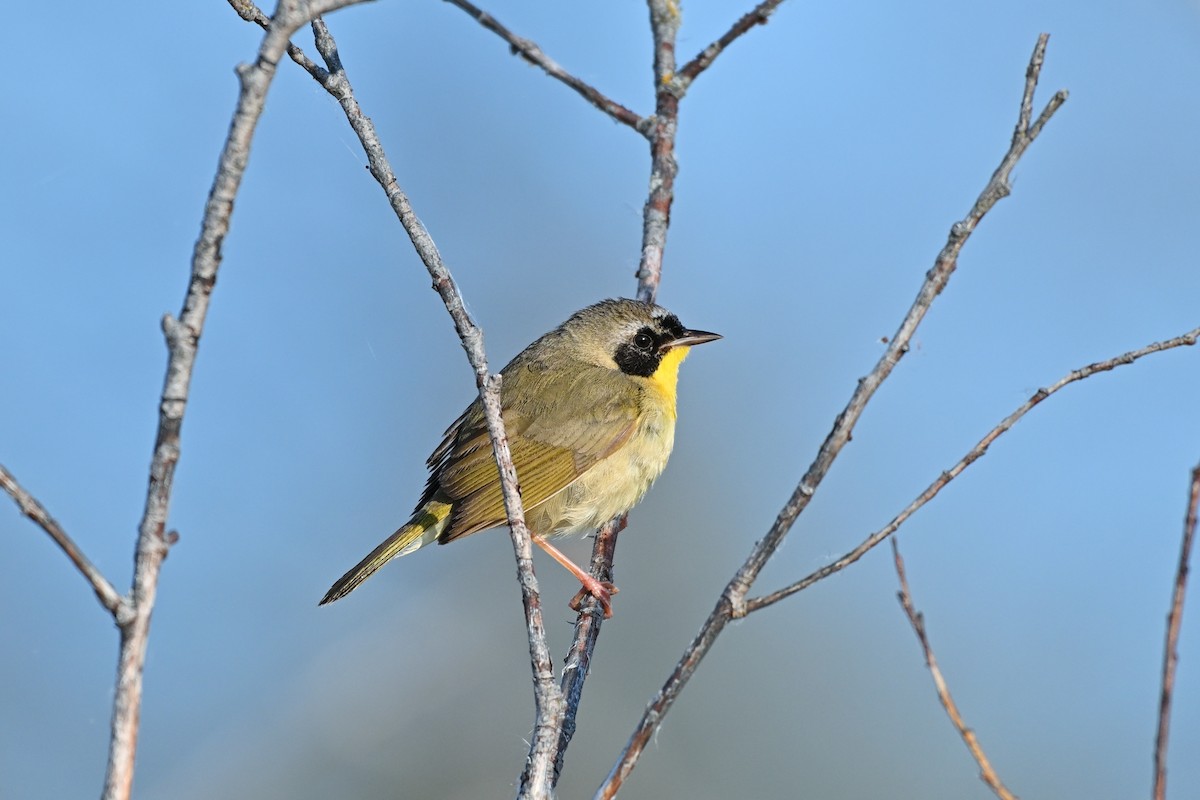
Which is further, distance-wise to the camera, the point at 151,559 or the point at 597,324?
the point at 597,324

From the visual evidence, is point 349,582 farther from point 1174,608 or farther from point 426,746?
point 1174,608

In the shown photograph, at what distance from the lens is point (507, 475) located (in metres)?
2.46

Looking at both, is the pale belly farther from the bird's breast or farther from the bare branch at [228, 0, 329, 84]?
the bare branch at [228, 0, 329, 84]

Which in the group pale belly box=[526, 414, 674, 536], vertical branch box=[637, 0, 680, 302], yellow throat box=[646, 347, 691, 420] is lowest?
pale belly box=[526, 414, 674, 536]

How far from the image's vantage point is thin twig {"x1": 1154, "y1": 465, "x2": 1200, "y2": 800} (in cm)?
160

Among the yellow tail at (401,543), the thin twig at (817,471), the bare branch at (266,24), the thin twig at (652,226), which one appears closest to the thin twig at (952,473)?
the thin twig at (817,471)

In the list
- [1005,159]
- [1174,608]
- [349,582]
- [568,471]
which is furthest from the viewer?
[568,471]

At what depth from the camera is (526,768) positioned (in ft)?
7.37

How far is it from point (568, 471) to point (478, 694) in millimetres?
1823

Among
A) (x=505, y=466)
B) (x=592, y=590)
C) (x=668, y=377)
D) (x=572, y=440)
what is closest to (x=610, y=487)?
(x=572, y=440)

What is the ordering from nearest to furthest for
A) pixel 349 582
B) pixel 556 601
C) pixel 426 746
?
pixel 349 582 → pixel 426 746 → pixel 556 601

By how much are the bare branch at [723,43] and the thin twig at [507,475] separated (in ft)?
4.03

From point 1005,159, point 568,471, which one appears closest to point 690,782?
point 568,471

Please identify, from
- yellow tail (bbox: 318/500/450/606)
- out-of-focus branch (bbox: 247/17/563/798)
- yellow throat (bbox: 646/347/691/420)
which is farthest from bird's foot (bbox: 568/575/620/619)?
out-of-focus branch (bbox: 247/17/563/798)
